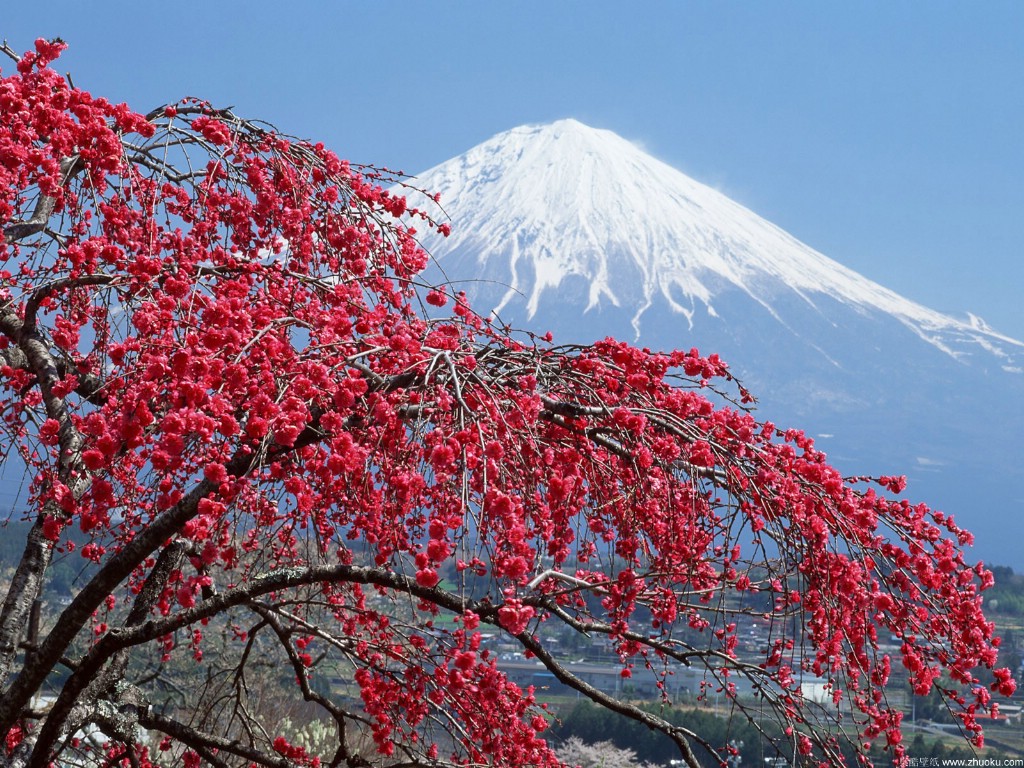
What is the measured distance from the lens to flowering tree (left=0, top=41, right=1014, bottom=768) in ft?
11.3

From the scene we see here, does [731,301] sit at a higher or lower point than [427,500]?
higher

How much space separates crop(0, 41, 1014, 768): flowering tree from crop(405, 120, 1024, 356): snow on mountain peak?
365 ft

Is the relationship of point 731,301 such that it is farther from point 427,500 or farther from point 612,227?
point 427,500

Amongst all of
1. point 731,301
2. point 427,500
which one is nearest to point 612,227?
point 731,301

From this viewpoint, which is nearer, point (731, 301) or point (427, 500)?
point (427, 500)

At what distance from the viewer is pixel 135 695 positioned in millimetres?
4746

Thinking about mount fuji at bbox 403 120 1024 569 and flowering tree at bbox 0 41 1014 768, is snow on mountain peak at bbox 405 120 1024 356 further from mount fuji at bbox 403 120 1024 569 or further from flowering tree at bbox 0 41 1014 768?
flowering tree at bbox 0 41 1014 768

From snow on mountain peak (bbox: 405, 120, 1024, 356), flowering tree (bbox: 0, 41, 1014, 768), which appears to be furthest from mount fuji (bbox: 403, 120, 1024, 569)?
flowering tree (bbox: 0, 41, 1014, 768)

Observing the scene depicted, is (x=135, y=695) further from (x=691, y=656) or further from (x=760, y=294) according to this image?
(x=760, y=294)

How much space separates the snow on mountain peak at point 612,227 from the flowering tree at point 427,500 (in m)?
111

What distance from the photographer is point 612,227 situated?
125 meters

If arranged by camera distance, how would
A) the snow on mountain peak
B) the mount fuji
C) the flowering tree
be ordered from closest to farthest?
the flowering tree < the mount fuji < the snow on mountain peak

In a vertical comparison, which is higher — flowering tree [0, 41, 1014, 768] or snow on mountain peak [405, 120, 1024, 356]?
snow on mountain peak [405, 120, 1024, 356]

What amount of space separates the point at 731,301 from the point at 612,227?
1871 cm
